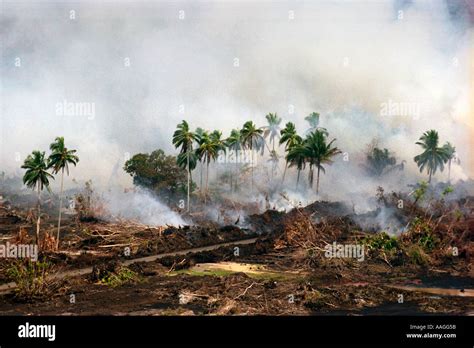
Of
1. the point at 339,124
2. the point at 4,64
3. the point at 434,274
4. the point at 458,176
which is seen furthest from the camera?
the point at 339,124

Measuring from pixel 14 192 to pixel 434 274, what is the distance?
93.2 ft

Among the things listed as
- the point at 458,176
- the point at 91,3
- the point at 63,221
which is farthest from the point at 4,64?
the point at 458,176

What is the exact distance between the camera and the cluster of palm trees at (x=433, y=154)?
82.1ft

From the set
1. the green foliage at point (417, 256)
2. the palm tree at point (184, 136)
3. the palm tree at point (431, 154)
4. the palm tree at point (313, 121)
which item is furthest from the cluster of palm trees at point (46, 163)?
the palm tree at point (431, 154)

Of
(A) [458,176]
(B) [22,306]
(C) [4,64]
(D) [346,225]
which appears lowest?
(B) [22,306]

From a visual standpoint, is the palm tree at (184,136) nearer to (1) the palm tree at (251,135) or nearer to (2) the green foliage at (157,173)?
(1) the palm tree at (251,135)

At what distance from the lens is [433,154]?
86.6ft

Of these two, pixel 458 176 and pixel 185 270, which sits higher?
pixel 458 176

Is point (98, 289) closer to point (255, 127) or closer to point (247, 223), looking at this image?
point (247, 223)

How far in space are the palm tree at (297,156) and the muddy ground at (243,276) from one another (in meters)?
7.81

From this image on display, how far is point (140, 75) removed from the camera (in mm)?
30109

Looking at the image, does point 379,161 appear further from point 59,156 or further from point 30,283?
point 30,283

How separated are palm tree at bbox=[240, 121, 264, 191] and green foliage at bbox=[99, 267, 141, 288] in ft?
57.0

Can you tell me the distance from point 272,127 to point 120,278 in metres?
20.0
